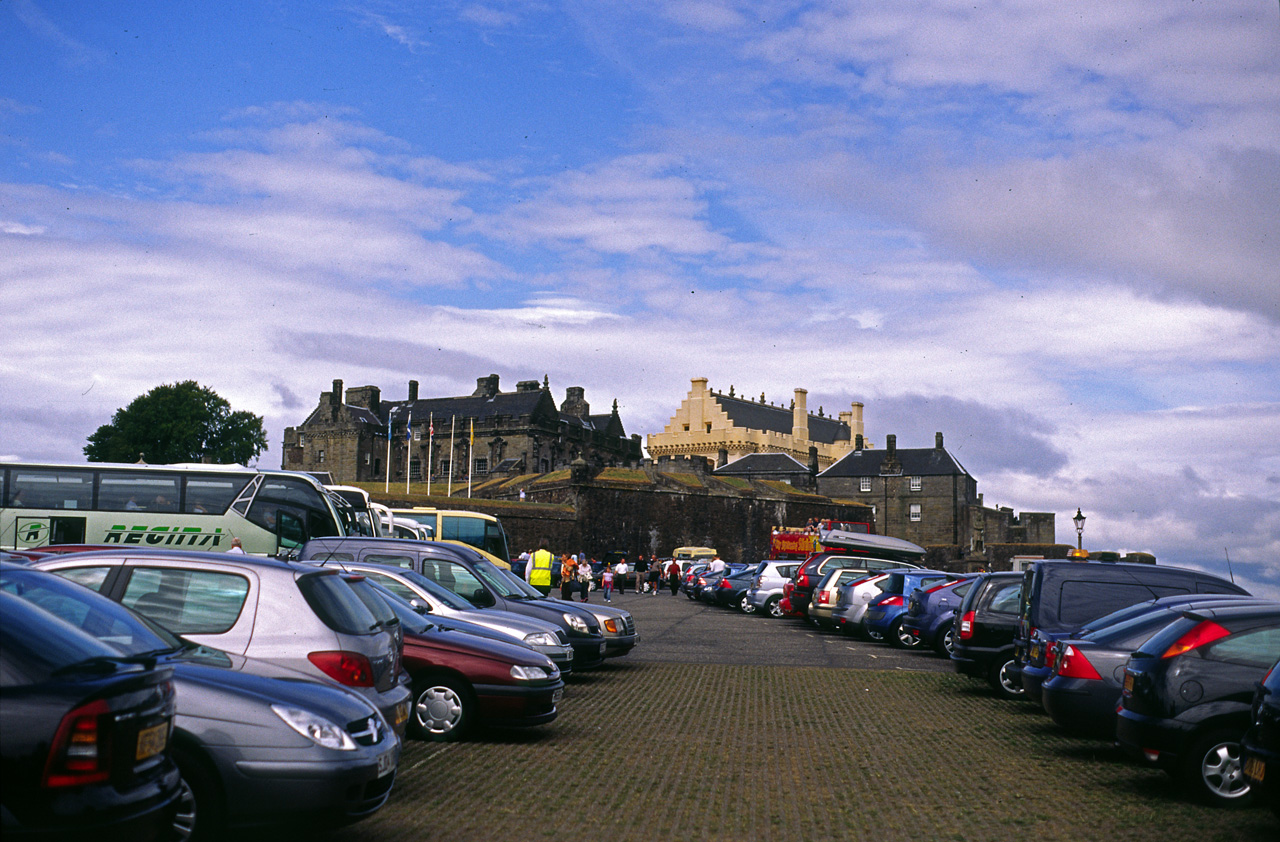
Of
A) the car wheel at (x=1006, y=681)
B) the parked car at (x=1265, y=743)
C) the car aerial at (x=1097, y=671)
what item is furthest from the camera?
the car wheel at (x=1006, y=681)

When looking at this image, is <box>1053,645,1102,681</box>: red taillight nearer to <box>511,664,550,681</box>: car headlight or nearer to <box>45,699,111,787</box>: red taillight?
<box>511,664,550,681</box>: car headlight

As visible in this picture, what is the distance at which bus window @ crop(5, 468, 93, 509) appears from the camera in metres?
26.3

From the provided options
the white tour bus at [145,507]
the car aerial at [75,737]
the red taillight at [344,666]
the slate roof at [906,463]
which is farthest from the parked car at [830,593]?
the slate roof at [906,463]

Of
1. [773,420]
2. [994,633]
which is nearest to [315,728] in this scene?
[994,633]

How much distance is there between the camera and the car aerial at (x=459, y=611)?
12.7 m

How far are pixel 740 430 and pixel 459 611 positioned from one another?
113 metres

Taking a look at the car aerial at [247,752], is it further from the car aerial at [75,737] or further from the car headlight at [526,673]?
the car headlight at [526,673]

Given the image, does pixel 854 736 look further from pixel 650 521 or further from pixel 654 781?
pixel 650 521

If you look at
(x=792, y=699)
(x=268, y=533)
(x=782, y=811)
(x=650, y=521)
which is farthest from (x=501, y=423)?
(x=782, y=811)

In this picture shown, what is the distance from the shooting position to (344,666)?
26.1 feet

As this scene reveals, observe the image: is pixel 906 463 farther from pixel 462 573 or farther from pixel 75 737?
pixel 75 737

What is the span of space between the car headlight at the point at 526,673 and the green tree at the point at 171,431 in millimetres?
81566

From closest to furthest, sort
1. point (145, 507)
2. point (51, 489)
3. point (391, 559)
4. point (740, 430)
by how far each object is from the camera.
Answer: point (391, 559) → point (145, 507) → point (51, 489) → point (740, 430)

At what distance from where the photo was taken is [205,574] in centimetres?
802
